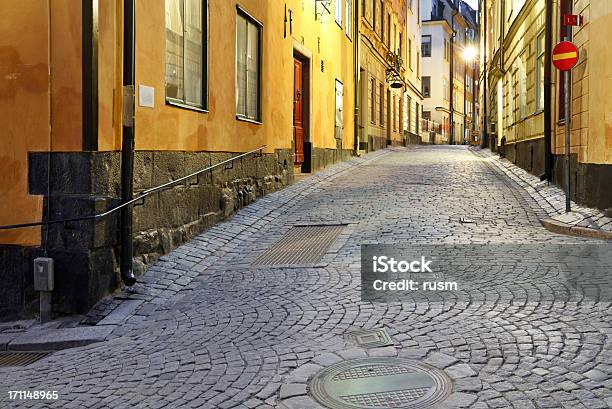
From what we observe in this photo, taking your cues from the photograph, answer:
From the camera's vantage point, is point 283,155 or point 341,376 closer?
point 341,376

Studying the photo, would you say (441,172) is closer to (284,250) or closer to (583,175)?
(583,175)

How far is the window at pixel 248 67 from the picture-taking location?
10.6 metres

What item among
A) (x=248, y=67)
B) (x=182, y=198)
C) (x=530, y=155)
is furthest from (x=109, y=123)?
(x=530, y=155)

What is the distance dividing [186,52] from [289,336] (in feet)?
16.1

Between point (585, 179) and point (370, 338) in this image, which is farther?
point (585, 179)

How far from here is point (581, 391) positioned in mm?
3643

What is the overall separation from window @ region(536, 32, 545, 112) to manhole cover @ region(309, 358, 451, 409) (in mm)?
11230

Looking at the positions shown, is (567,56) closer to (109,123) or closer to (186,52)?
(186,52)

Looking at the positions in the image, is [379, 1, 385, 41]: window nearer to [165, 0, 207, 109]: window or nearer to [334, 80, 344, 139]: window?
[334, 80, 344, 139]: window

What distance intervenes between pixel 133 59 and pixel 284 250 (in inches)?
114

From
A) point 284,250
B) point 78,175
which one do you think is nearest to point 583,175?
point 284,250

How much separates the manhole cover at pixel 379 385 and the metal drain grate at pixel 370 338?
30cm

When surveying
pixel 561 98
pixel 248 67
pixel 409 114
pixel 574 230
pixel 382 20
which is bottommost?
pixel 574 230

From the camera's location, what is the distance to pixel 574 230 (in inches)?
327
